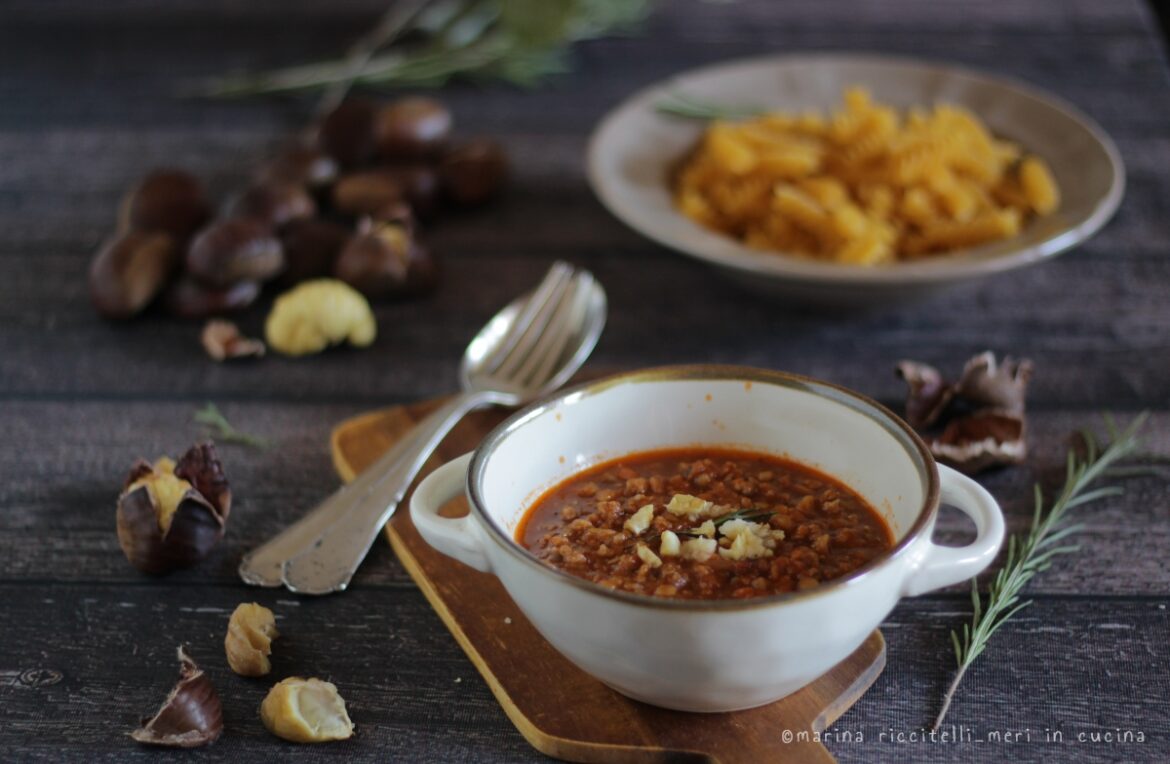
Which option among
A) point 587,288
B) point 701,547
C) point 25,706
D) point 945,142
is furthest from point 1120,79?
point 25,706

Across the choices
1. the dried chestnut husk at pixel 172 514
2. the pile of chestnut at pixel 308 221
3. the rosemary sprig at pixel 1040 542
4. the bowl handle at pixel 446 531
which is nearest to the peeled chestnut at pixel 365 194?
the pile of chestnut at pixel 308 221

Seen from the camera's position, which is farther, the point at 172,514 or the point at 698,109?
the point at 698,109

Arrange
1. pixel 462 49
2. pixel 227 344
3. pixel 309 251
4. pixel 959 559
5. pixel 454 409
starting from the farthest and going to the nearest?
pixel 462 49
pixel 309 251
pixel 227 344
pixel 454 409
pixel 959 559

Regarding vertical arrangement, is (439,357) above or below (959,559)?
below

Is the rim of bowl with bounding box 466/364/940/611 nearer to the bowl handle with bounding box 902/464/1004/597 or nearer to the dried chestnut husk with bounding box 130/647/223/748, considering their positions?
the bowl handle with bounding box 902/464/1004/597

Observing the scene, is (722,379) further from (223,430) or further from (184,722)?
(223,430)

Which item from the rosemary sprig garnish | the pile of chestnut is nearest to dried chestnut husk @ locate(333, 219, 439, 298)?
the pile of chestnut

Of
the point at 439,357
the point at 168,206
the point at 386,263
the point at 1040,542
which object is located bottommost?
the point at 1040,542

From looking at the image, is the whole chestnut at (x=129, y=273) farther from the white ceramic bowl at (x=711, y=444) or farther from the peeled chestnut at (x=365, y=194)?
the white ceramic bowl at (x=711, y=444)

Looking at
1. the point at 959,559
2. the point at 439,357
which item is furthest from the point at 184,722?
the point at 439,357
